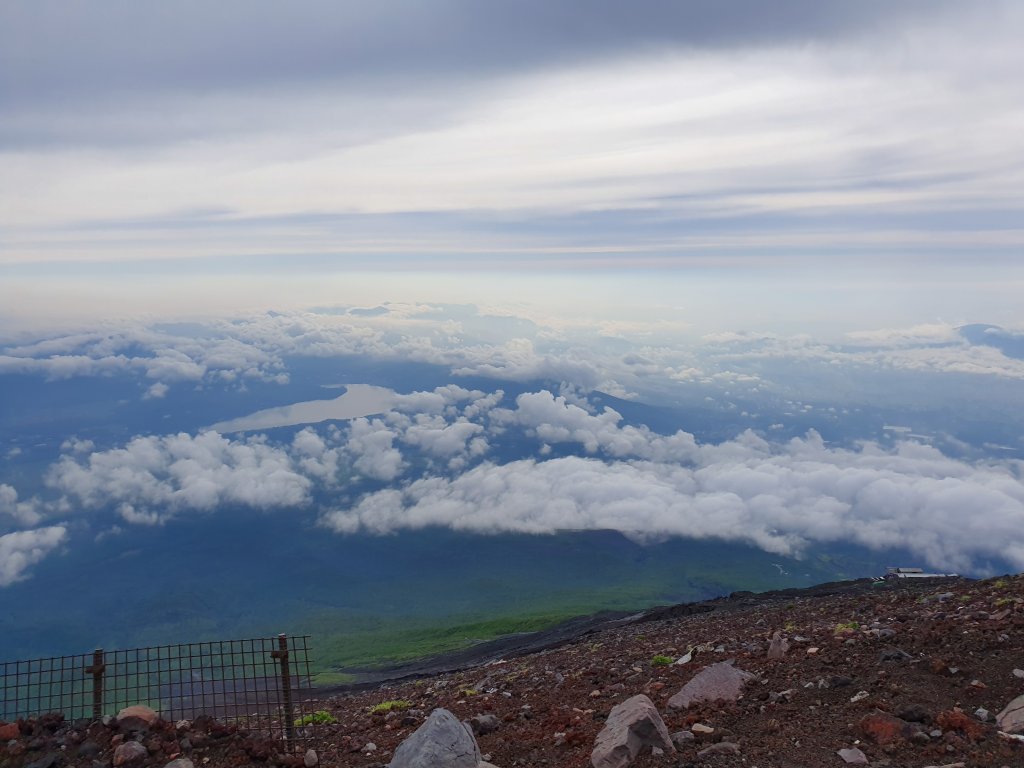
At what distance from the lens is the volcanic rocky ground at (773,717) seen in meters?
8.56

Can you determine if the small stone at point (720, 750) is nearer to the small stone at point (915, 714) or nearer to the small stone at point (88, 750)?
the small stone at point (915, 714)

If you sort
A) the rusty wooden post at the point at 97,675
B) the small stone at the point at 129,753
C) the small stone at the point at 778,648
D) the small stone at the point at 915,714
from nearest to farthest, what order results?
the small stone at the point at 915,714
the small stone at the point at 129,753
the rusty wooden post at the point at 97,675
the small stone at the point at 778,648

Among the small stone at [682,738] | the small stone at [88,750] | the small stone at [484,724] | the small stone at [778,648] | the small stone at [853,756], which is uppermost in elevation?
the small stone at [853,756]

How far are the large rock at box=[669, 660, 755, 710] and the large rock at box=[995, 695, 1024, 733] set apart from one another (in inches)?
135

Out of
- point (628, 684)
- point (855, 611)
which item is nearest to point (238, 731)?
point (628, 684)

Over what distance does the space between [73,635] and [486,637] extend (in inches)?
5461

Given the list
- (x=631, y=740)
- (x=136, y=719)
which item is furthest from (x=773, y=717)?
(x=136, y=719)

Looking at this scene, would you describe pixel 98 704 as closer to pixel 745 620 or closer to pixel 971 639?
pixel 971 639

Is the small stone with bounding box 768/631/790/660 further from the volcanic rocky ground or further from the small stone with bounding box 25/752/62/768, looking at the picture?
the small stone with bounding box 25/752/62/768

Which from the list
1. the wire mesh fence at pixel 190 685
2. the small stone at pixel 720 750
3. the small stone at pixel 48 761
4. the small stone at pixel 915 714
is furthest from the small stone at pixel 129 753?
the small stone at pixel 915 714

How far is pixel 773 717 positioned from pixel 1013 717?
2.76 metres

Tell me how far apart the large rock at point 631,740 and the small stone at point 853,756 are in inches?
75.4

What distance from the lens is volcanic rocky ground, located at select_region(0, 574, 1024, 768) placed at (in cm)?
856

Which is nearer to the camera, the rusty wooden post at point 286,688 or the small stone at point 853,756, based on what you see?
the small stone at point 853,756
